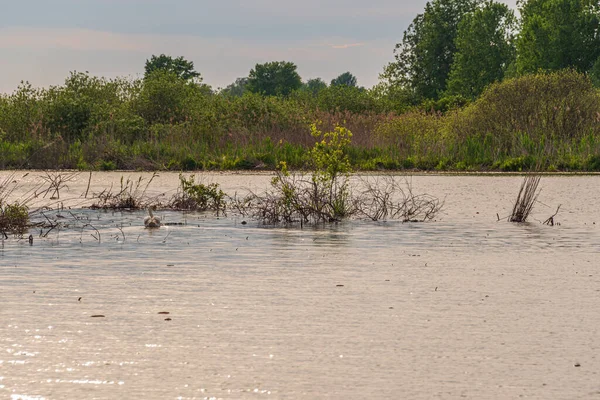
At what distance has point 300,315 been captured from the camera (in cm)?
769

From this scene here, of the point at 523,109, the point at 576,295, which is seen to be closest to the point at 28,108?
the point at 523,109

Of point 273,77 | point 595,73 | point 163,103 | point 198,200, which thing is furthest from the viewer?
point 273,77

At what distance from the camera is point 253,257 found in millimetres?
11539

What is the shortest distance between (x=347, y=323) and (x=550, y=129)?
27842 millimetres

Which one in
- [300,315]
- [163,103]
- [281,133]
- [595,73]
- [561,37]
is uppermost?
[561,37]

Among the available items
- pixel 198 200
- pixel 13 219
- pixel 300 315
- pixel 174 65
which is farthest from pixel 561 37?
pixel 300 315

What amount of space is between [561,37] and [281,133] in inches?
1810

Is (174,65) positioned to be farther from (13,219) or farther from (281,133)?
(13,219)

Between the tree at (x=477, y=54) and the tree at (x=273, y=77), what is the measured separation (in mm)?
45387

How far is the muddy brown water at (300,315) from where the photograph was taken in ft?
18.5

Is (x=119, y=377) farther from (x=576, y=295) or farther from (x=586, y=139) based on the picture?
(x=586, y=139)

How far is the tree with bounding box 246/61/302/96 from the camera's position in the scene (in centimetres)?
12650

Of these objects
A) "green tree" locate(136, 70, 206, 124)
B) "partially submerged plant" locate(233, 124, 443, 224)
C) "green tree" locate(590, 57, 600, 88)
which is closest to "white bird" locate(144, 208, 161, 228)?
"partially submerged plant" locate(233, 124, 443, 224)

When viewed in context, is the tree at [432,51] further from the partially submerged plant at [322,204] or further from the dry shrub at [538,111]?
the partially submerged plant at [322,204]
